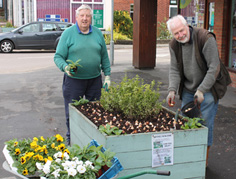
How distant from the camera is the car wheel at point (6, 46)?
19689mm

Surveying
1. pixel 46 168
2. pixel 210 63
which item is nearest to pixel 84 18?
pixel 210 63

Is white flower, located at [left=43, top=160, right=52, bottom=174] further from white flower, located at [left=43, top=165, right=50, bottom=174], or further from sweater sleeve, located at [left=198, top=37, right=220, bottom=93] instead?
sweater sleeve, located at [left=198, top=37, right=220, bottom=93]

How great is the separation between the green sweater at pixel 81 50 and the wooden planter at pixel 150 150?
4.15 ft

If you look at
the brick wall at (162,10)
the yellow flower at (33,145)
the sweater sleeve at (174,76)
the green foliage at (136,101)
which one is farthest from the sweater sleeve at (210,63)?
the brick wall at (162,10)

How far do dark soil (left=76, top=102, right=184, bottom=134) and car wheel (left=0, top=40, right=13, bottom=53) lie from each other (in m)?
16.1

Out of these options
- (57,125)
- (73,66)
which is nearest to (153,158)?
(73,66)

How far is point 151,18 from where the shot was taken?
510 inches

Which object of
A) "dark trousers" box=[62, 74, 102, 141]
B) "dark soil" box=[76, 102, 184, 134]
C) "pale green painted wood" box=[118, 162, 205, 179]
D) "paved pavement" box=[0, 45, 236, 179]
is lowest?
"paved pavement" box=[0, 45, 236, 179]

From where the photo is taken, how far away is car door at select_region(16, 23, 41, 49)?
1981 cm

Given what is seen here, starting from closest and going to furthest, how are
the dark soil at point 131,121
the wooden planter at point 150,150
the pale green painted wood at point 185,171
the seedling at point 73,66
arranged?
the wooden planter at point 150,150 < the pale green painted wood at point 185,171 < the dark soil at point 131,121 < the seedling at point 73,66

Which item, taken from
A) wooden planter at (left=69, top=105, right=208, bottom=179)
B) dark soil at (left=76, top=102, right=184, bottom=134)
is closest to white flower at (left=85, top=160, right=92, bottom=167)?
wooden planter at (left=69, top=105, right=208, bottom=179)

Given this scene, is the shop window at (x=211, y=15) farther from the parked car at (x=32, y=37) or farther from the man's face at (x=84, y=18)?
the parked car at (x=32, y=37)

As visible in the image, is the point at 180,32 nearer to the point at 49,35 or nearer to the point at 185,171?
the point at 185,171

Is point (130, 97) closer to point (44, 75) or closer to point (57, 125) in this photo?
point (57, 125)
